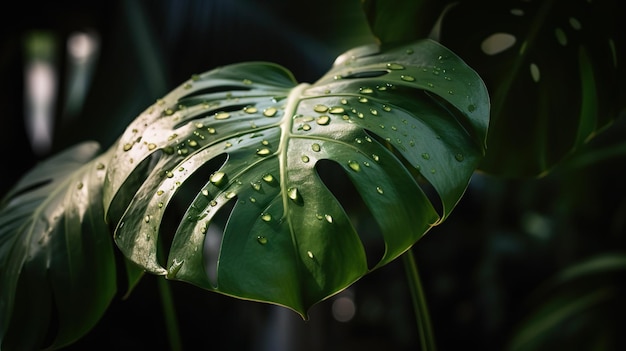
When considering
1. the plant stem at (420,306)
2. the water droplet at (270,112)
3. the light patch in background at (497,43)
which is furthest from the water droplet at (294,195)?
the light patch in background at (497,43)

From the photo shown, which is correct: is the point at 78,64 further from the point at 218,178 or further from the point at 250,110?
the point at 218,178

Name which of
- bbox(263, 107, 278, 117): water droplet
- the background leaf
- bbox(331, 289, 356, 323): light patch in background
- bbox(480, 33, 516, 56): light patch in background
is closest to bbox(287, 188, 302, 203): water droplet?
bbox(263, 107, 278, 117): water droplet

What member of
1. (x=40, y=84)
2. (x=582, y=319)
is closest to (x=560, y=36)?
(x=582, y=319)

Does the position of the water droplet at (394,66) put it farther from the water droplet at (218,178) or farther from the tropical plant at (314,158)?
the water droplet at (218,178)

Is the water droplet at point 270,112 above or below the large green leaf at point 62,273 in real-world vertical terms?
above

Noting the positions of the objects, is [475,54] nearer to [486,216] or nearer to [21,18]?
[21,18]
